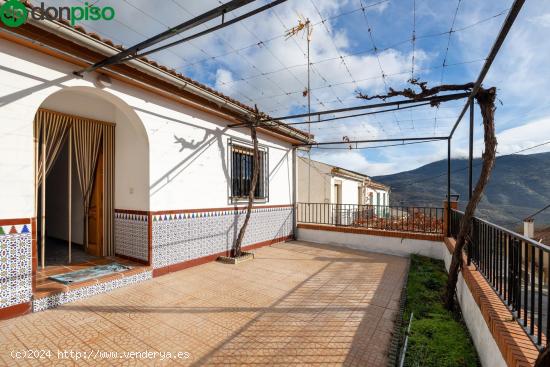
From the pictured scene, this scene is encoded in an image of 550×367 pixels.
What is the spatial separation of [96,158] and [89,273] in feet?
7.01

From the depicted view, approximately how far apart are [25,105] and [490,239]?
546 cm

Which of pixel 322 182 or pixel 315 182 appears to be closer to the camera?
pixel 322 182

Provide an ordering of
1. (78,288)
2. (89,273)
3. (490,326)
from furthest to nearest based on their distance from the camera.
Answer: (89,273) → (78,288) → (490,326)

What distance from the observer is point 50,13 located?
126 inches

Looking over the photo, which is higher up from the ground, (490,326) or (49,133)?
(49,133)

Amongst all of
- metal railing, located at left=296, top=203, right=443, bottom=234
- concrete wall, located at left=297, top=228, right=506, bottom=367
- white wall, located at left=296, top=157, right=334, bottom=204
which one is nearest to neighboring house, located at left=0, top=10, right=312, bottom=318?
concrete wall, located at left=297, top=228, right=506, bottom=367

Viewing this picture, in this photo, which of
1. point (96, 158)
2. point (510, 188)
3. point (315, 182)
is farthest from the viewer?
point (510, 188)

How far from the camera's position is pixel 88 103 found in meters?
4.79

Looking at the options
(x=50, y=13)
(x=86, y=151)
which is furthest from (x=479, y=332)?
(x=86, y=151)

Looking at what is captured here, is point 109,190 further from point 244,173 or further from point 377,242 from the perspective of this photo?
point 377,242

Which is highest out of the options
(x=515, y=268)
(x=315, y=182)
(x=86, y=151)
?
(x=86, y=151)

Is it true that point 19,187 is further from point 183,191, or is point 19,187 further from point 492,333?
point 492,333

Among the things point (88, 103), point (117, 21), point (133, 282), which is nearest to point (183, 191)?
point (133, 282)

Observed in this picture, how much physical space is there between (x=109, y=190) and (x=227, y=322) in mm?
3612
